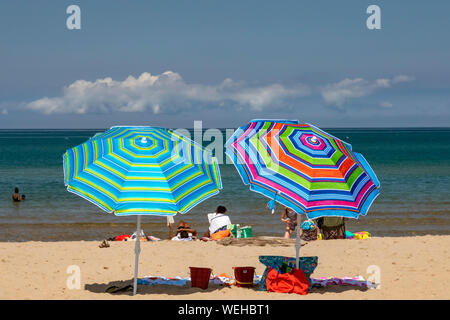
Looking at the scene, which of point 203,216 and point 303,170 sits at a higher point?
point 303,170

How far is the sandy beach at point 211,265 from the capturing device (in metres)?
8.52

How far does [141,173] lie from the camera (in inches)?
294

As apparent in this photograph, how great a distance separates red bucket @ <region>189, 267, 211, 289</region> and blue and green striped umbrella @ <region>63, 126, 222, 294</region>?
1.21m

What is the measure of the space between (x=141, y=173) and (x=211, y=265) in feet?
13.3

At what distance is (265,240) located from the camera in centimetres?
1340

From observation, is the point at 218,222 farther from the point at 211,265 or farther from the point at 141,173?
the point at 141,173

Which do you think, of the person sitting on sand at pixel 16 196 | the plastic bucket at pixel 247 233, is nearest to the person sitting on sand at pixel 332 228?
the plastic bucket at pixel 247 233

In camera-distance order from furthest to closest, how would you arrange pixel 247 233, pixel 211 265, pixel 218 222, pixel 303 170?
pixel 247 233 < pixel 218 222 < pixel 211 265 < pixel 303 170

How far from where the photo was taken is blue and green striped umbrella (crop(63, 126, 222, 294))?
723 cm

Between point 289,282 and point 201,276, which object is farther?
point 201,276

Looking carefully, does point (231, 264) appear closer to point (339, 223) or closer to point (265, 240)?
point (265, 240)

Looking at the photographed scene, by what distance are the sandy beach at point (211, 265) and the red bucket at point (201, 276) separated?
0.14 m

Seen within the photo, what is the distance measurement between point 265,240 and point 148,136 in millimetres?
6202

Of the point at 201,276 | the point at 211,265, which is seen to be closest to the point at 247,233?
the point at 211,265
